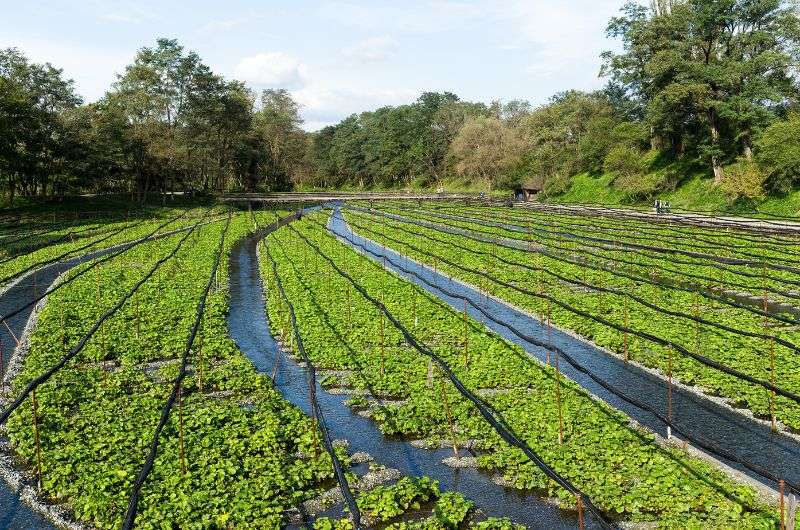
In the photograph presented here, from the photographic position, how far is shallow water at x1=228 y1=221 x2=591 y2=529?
9.88 metres

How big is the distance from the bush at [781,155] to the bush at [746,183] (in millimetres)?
658

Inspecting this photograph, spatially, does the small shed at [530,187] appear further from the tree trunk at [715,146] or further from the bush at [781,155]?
the bush at [781,155]

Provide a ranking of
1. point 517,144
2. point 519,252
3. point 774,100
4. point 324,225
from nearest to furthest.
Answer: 1. point 519,252
2. point 774,100
3. point 324,225
4. point 517,144

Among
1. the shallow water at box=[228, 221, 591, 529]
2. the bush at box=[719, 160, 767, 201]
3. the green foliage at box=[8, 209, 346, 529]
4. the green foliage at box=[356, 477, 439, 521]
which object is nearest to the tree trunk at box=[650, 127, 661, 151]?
the bush at box=[719, 160, 767, 201]

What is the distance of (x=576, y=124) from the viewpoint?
70938mm

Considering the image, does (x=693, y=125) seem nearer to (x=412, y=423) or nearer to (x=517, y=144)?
(x=517, y=144)

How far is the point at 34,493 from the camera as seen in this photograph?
10.4m

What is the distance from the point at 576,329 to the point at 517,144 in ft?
213

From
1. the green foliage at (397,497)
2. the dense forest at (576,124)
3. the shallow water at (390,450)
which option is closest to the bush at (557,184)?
the dense forest at (576,124)

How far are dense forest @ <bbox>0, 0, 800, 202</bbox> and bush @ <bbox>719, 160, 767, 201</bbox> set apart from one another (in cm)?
12

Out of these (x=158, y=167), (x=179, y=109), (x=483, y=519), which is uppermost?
(x=179, y=109)

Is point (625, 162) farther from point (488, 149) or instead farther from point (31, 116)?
point (31, 116)

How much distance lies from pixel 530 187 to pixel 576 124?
936cm

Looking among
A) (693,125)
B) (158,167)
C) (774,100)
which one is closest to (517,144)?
(693,125)
